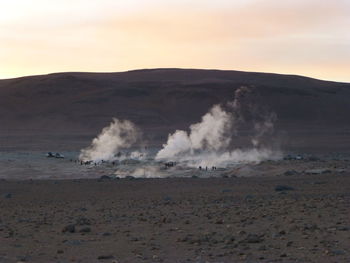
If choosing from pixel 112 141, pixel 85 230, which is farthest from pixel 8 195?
pixel 112 141

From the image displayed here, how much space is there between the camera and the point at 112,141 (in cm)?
7075

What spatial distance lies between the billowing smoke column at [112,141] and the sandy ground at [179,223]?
24007mm

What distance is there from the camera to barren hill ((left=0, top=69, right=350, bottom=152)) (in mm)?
101188

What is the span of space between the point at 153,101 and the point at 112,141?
47928 millimetres

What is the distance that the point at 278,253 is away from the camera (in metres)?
13.5

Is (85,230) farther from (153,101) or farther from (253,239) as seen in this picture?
(153,101)

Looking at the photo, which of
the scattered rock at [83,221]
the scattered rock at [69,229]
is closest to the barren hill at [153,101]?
the scattered rock at [83,221]

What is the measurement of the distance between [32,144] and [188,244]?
2428 inches

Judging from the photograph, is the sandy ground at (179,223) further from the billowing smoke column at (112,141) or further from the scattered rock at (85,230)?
the billowing smoke column at (112,141)

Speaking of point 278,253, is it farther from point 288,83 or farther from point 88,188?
point 288,83

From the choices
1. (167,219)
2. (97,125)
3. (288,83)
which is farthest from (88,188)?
(288,83)

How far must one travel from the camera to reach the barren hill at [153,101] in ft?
332

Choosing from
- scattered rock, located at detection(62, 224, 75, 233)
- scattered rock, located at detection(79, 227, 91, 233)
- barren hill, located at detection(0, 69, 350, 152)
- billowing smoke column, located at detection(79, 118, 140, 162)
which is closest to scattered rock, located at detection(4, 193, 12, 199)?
scattered rock, located at detection(62, 224, 75, 233)

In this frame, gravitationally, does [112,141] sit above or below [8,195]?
below
